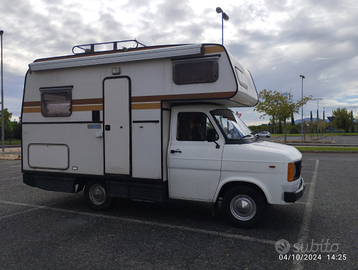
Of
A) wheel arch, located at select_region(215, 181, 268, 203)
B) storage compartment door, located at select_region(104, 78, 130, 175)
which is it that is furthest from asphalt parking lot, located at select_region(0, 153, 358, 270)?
storage compartment door, located at select_region(104, 78, 130, 175)

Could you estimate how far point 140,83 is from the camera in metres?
5.70

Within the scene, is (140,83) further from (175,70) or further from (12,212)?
(12,212)

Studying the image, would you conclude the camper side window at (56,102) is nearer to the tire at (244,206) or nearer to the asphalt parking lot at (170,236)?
the asphalt parking lot at (170,236)

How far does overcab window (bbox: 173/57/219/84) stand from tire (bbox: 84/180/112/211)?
2.68 metres

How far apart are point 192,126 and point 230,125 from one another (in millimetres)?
715

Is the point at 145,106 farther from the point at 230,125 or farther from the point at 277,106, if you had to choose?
the point at 277,106

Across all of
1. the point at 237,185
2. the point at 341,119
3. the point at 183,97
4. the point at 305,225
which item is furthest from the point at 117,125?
the point at 341,119

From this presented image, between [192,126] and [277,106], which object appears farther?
[277,106]

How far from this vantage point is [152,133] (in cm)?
560

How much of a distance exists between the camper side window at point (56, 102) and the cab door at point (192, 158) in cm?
230

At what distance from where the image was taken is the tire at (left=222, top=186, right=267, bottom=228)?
5016 millimetres

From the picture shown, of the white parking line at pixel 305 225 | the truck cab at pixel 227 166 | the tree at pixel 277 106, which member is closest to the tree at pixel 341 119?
the tree at pixel 277 106

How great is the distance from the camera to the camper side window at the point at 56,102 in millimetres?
6297

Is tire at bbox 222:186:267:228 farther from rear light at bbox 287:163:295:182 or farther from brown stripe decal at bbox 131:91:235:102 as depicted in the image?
brown stripe decal at bbox 131:91:235:102
